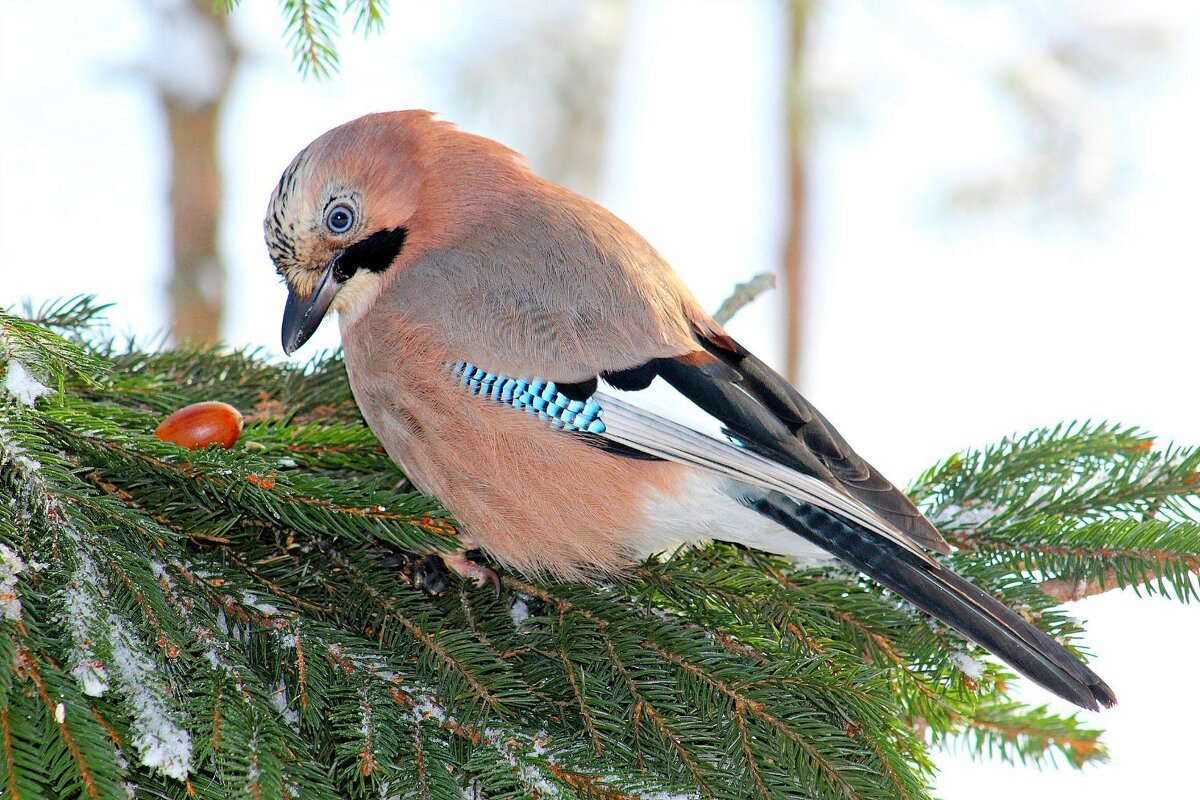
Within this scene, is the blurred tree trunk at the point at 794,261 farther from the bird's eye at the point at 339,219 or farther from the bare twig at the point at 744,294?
the bird's eye at the point at 339,219

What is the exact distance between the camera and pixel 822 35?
4703 millimetres

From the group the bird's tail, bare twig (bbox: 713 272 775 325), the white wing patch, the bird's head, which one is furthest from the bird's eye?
the bird's tail

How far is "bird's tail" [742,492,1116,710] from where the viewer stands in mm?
1574

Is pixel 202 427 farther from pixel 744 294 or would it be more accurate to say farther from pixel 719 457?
pixel 744 294

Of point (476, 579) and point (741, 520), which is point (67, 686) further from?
point (741, 520)

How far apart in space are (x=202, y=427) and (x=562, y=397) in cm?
60

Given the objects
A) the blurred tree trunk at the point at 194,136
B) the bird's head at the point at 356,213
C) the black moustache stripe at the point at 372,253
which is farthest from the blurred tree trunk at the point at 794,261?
the black moustache stripe at the point at 372,253

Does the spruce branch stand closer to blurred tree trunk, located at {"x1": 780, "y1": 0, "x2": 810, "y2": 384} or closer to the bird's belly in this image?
the bird's belly

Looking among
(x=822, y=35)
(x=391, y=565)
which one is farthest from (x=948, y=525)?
(x=822, y=35)

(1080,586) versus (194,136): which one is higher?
(194,136)

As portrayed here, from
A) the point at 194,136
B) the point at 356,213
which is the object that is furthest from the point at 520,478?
the point at 194,136

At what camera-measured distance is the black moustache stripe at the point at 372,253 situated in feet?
6.84

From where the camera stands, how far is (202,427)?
169cm

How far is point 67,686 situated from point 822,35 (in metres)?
4.32
